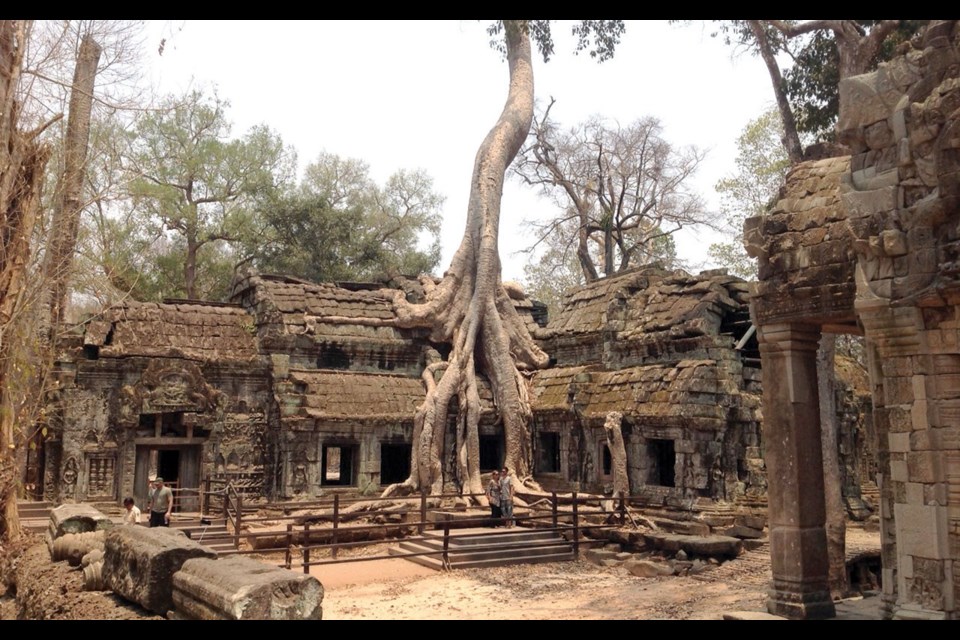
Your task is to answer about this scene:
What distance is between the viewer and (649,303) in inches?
746

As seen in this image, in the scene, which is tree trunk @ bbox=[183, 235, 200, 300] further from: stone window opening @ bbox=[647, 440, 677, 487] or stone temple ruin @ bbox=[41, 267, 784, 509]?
stone window opening @ bbox=[647, 440, 677, 487]

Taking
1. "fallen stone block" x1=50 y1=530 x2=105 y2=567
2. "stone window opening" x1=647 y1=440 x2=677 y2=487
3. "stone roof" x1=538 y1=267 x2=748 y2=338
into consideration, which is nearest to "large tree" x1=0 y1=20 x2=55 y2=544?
"fallen stone block" x1=50 y1=530 x2=105 y2=567

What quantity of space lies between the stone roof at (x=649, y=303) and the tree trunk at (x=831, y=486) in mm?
4044

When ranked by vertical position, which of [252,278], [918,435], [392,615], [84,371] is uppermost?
[252,278]

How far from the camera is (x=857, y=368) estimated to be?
1977cm

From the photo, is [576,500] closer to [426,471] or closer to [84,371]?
[426,471]

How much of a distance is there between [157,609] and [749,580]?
839 cm

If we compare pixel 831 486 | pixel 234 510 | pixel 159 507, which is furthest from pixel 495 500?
pixel 831 486

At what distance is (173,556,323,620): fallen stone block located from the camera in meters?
6.07

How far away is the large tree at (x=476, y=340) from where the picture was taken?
62.0ft

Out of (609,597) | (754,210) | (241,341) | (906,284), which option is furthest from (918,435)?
(754,210)

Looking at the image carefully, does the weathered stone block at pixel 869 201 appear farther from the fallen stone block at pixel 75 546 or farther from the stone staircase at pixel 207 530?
the stone staircase at pixel 207 530

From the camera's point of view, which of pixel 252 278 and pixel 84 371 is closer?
pixel 84 371

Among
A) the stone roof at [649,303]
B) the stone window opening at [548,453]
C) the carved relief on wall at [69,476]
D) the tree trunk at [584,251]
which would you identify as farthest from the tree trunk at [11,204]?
the tree trunk at [584,251]
